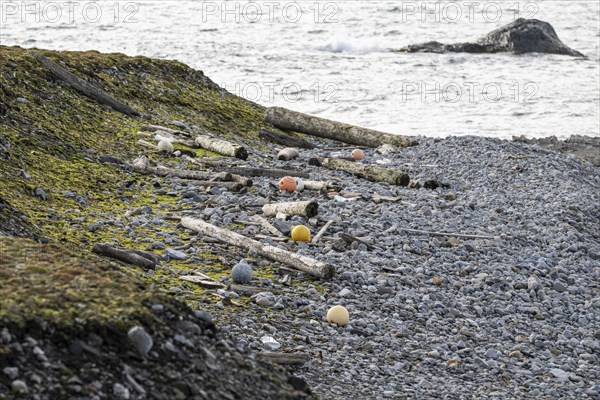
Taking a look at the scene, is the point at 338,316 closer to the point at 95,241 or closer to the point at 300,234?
the point at 300,234

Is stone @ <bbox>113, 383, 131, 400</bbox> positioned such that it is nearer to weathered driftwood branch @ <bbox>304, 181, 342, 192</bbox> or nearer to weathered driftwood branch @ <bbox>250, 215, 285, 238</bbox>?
weathered driftwood branch @ <bbox>250, 215, 285, 238</bbox>

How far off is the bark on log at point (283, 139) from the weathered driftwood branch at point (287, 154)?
4.27ft

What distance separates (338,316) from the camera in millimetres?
8609

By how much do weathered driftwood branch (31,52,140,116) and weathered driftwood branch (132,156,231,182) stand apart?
8.95 feet

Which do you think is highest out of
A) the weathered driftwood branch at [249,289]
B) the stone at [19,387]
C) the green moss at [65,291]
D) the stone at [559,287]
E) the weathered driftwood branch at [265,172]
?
the green moss at [65,291]

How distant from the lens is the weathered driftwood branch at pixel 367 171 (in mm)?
14148

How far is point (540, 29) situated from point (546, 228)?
24.3 meters

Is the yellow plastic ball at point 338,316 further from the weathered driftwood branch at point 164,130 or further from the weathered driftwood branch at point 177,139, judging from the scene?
the weathered driftwood branch at point 164,130

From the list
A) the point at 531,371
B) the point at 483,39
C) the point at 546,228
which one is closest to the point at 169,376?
the point at 531,371

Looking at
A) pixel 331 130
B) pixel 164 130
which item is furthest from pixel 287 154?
pixel 331 130

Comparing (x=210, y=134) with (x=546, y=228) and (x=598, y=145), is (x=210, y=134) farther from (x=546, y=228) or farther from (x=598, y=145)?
(x=598, y=145)

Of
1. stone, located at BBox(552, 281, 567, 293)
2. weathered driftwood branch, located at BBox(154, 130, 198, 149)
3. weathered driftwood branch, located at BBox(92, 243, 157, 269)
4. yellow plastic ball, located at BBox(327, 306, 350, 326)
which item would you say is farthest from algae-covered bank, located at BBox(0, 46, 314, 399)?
stone, located at BBox(552, 281, 567, 293)

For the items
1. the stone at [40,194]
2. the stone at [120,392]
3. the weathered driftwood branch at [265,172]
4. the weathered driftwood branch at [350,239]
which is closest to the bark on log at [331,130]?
the weathered driftwood branch at [265,172]

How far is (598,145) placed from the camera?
20938 millimetres
